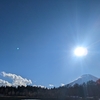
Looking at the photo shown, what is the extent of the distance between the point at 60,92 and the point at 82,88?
14226 mm

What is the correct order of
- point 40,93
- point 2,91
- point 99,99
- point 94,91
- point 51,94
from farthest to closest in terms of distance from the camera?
point 2,91 < point 40,93 < point 51,94 < point 94,91 < point 99,99

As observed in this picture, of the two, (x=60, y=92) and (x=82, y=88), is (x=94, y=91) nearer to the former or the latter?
(x=82, y=88)

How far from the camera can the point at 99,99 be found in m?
97.9

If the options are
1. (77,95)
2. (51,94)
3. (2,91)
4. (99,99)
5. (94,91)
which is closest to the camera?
(99,99)

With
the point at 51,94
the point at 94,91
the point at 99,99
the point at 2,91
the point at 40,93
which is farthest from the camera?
the point at 2,91

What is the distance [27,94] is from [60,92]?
103 feet

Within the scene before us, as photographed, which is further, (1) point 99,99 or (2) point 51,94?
(2) point 51,94

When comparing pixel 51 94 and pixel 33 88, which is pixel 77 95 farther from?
pixel 33 88

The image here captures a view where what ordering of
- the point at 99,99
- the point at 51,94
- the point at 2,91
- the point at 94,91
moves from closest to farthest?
the point at 99,99
the point at 94,91
the point at 51,94
the point at 2,91

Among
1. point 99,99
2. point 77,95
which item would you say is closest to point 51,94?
point 77,95

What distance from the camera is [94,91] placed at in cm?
11344

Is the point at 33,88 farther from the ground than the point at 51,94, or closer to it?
farther from the ground

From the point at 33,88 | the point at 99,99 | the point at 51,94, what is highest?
the point at 33,88

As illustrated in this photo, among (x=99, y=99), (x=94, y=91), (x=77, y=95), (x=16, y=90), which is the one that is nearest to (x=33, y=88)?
(x=16, y=90)
